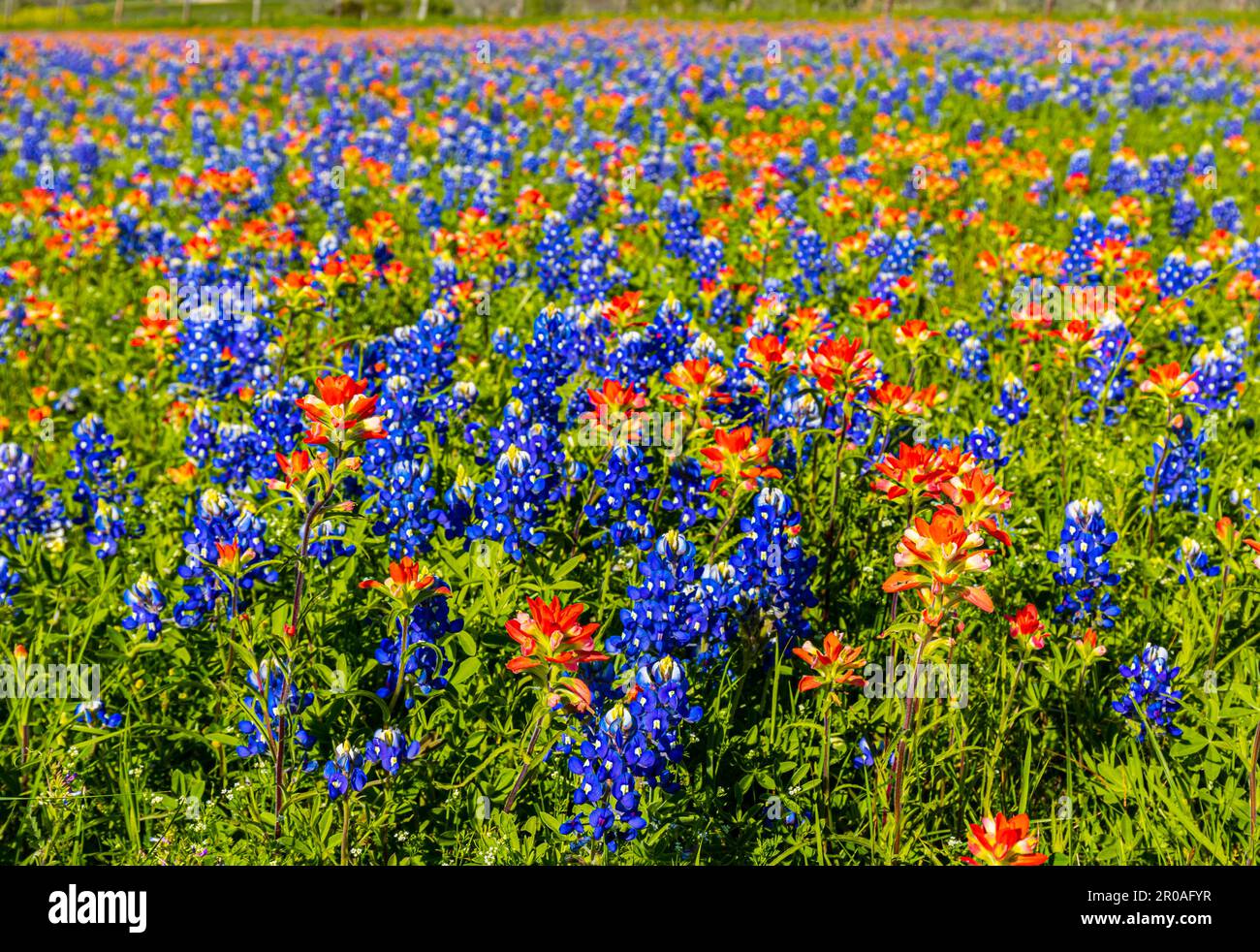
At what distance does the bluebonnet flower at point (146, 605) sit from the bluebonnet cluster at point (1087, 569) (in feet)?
9.77

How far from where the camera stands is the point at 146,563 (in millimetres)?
3828

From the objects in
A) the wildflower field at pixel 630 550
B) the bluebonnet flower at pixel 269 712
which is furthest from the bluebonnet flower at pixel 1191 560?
the bluebonnet flower at pixel 269 712

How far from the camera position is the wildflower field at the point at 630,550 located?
2652 millimetres

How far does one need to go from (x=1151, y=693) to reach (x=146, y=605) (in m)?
3.18

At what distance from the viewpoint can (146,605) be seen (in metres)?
3.21

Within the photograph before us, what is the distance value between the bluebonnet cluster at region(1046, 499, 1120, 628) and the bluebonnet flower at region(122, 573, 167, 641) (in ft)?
9.77

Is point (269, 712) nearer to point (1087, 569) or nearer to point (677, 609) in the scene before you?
point (677, 609)

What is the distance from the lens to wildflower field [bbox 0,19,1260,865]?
8.70ft

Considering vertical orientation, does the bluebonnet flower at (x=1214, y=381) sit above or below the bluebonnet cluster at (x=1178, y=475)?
above

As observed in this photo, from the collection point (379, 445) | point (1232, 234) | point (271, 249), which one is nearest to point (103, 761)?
point (379, 445)

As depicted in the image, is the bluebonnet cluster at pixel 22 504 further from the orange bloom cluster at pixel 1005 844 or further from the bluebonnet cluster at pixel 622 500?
the orange bloom cluster at pixel 1005 844

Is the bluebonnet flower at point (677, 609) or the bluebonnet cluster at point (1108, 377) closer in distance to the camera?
the bluebonnet flower at point (677, 609)
